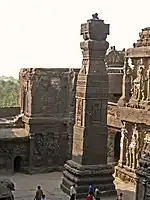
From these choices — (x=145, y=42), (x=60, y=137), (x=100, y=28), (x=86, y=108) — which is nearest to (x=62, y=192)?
(x=86, y=108)

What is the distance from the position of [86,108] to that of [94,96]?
1.38ft

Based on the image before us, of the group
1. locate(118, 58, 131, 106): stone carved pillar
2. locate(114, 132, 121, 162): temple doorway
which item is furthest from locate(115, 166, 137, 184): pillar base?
locate(118, 58, 131, 106): stone carved pillar

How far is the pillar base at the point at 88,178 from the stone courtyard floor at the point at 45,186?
1.20 feet

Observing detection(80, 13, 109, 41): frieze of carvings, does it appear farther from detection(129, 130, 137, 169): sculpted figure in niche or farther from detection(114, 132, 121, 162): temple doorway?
detection(114, 132, 121, 162): temple doorway

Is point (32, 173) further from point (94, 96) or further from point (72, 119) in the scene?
point (94, 96)

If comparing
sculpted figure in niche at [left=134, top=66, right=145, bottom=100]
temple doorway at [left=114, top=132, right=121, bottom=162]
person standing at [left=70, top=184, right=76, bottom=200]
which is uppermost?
sculpted figure in niche at [left=134, top=66, right=145, bottom=100]

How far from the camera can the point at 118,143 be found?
19.1 m

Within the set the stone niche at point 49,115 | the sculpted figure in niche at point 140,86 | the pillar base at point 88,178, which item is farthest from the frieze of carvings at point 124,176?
the sculpted figure in niche at point 140,86

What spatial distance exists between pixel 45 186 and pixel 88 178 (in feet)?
7.20

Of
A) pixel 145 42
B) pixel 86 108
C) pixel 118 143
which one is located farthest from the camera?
pixel 118 143

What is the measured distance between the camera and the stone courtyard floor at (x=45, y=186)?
13.1 m

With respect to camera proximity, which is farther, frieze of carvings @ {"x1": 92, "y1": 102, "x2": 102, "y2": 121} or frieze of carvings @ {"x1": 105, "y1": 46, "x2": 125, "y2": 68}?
frieze of carvings @ {"x1": 105, "y1": 46, "x2": 125, "y2": 68}

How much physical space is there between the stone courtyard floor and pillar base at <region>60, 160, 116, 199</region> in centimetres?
36

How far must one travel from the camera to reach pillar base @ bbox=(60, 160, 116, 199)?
12.6 meters
